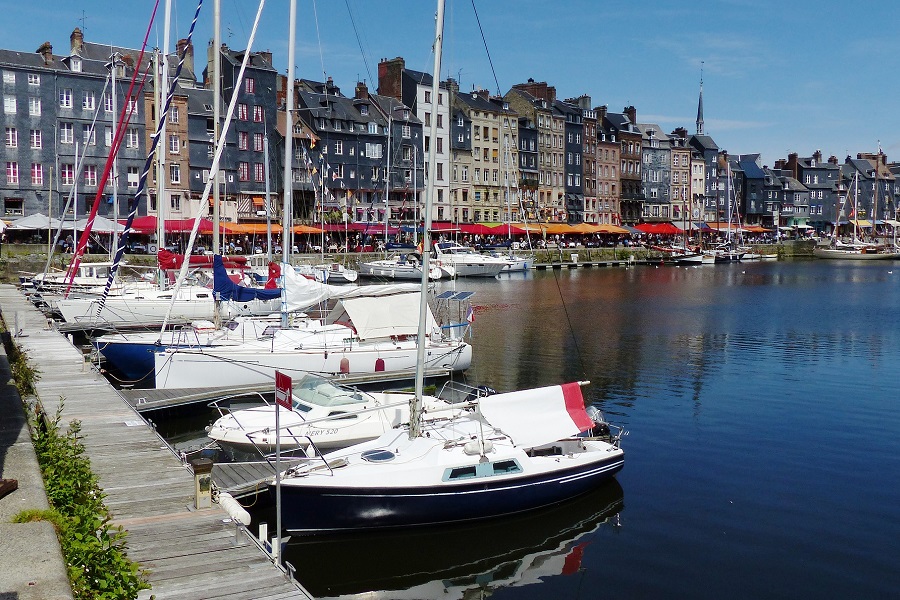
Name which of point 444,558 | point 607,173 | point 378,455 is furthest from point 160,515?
point 607,173

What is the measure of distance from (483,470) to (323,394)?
541 centimetres

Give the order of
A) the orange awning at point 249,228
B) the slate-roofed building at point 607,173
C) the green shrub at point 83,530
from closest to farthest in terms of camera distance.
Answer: the green shrub at point 83,530, the orange awning at point 249,228, the slate-roofed building at point 607,173

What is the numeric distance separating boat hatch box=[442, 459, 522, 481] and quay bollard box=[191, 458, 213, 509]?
15.3ft

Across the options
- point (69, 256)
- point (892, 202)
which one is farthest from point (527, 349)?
point (892, 202)

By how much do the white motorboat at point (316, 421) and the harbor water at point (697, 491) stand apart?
12.0 feet

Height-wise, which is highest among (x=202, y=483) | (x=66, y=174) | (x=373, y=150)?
(x=373, y=150)

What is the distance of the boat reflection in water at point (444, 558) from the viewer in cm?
1573

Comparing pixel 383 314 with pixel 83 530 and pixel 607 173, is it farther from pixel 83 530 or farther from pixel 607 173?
pixel 607 173

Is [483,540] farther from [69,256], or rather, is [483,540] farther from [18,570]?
[69,256]

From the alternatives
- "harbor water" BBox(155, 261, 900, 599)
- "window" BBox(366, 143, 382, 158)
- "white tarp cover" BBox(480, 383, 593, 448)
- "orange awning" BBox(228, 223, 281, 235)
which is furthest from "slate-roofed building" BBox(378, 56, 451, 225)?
"white tarp cover" BBox(480, 383, 593, 448)

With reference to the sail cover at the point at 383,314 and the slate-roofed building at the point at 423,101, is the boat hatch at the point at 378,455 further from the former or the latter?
the slate-roofed building at the point at 423,101

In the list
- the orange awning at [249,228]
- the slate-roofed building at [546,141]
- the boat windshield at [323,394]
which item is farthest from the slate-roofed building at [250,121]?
the boat windshield at [323,394]

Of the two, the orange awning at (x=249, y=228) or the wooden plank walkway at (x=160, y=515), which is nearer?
the wooden plank walkway at (x=160, y=515)

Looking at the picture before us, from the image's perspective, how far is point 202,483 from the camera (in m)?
14.6
